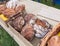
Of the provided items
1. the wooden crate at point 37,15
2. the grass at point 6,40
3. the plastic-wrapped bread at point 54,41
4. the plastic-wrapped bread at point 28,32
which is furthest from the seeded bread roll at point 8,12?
the plastic-wrapped bread at point 54,41

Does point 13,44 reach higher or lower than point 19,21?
lower

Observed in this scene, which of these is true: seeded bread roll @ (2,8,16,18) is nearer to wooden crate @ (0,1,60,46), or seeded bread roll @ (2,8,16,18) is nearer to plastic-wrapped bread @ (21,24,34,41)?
wooden crate @ (0,1,60,46)

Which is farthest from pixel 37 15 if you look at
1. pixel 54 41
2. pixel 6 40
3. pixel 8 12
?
pixel 54 41

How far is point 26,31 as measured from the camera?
5.67ft

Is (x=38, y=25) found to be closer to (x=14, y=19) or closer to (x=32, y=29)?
(x=32, y=29)

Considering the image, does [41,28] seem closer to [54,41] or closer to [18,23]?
[18,23]

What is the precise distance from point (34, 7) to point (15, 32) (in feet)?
2.52

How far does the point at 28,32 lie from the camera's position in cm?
170

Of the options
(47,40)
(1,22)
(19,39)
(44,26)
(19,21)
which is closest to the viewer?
(47,40)

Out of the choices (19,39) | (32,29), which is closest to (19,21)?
(32,29)

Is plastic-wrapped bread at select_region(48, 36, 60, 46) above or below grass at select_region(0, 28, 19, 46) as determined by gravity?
above

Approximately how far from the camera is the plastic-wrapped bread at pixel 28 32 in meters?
1.67

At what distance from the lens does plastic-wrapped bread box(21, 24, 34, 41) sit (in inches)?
65.6

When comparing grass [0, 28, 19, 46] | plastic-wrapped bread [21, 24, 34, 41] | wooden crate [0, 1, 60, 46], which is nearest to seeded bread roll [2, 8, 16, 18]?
wooden crate [0, 1, 60, 46]
